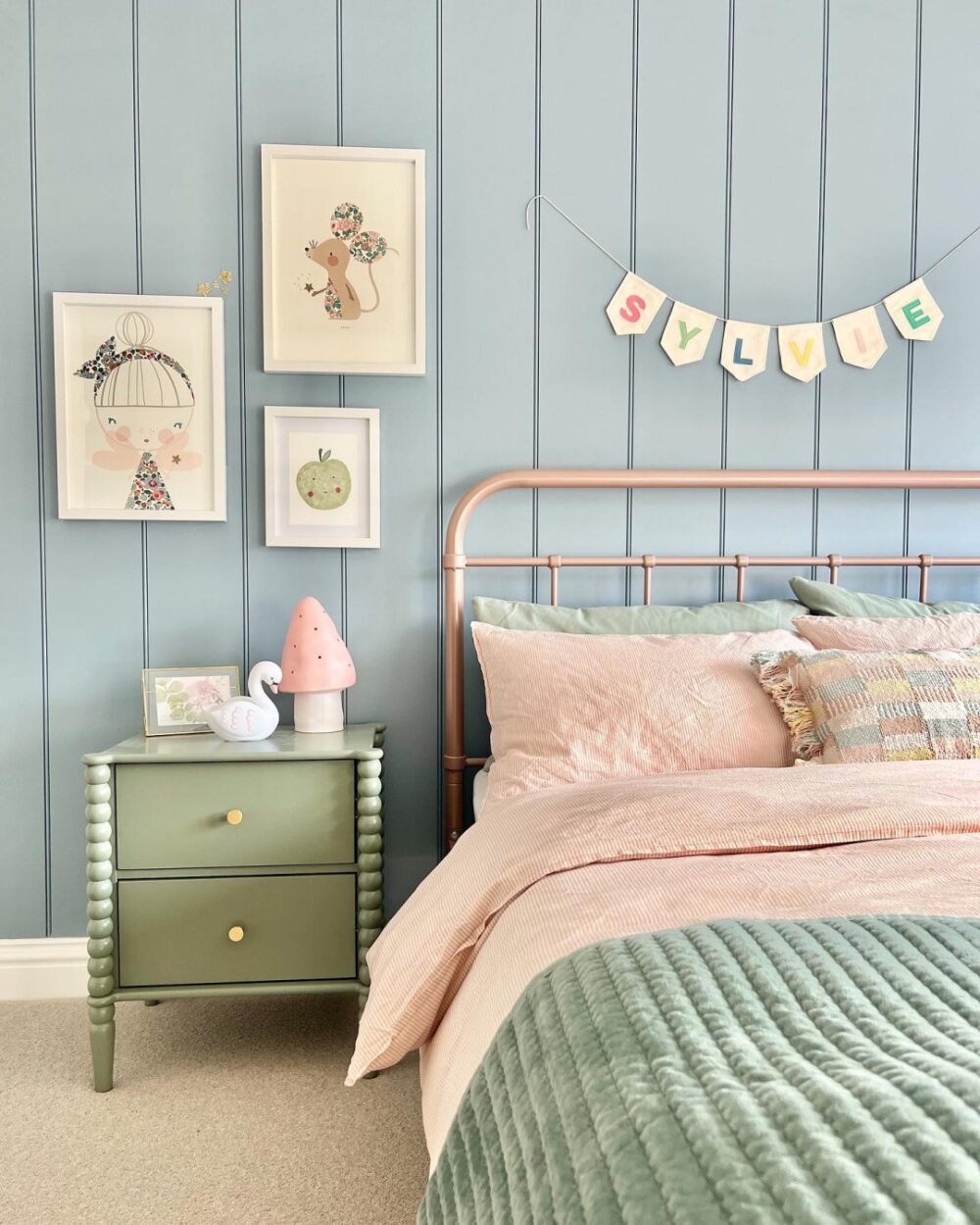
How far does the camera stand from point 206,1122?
1771 millimetres

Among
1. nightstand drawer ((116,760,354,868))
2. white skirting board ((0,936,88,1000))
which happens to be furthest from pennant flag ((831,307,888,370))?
white skirting board ((0,936,88,1000))

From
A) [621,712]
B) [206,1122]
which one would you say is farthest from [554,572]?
[206,1122]

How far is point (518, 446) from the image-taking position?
236 cm

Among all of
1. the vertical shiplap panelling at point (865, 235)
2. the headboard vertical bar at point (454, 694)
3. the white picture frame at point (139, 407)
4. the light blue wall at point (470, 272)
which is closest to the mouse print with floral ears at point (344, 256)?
the light blue wall at point (470, 272)

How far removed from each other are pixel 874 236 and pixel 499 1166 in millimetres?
2298

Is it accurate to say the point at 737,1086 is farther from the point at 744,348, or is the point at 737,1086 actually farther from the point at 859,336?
the point at 859,336

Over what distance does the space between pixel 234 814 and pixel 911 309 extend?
197 centimetres

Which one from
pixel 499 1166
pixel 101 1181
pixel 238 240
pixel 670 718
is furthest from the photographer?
pixel 238 240

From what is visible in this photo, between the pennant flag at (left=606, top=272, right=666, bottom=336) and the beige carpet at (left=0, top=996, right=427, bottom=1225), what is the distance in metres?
1.72

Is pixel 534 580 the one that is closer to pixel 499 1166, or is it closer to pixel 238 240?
pixel 238 240

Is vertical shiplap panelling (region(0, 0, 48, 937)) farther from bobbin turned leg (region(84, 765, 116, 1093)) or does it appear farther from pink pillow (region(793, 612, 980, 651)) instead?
pink pillow (region(793, 612, 980, 651))

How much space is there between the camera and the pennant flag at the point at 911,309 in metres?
2.41

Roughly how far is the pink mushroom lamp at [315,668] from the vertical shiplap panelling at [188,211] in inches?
11.6

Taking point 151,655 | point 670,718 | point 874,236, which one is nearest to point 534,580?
point 670,718
